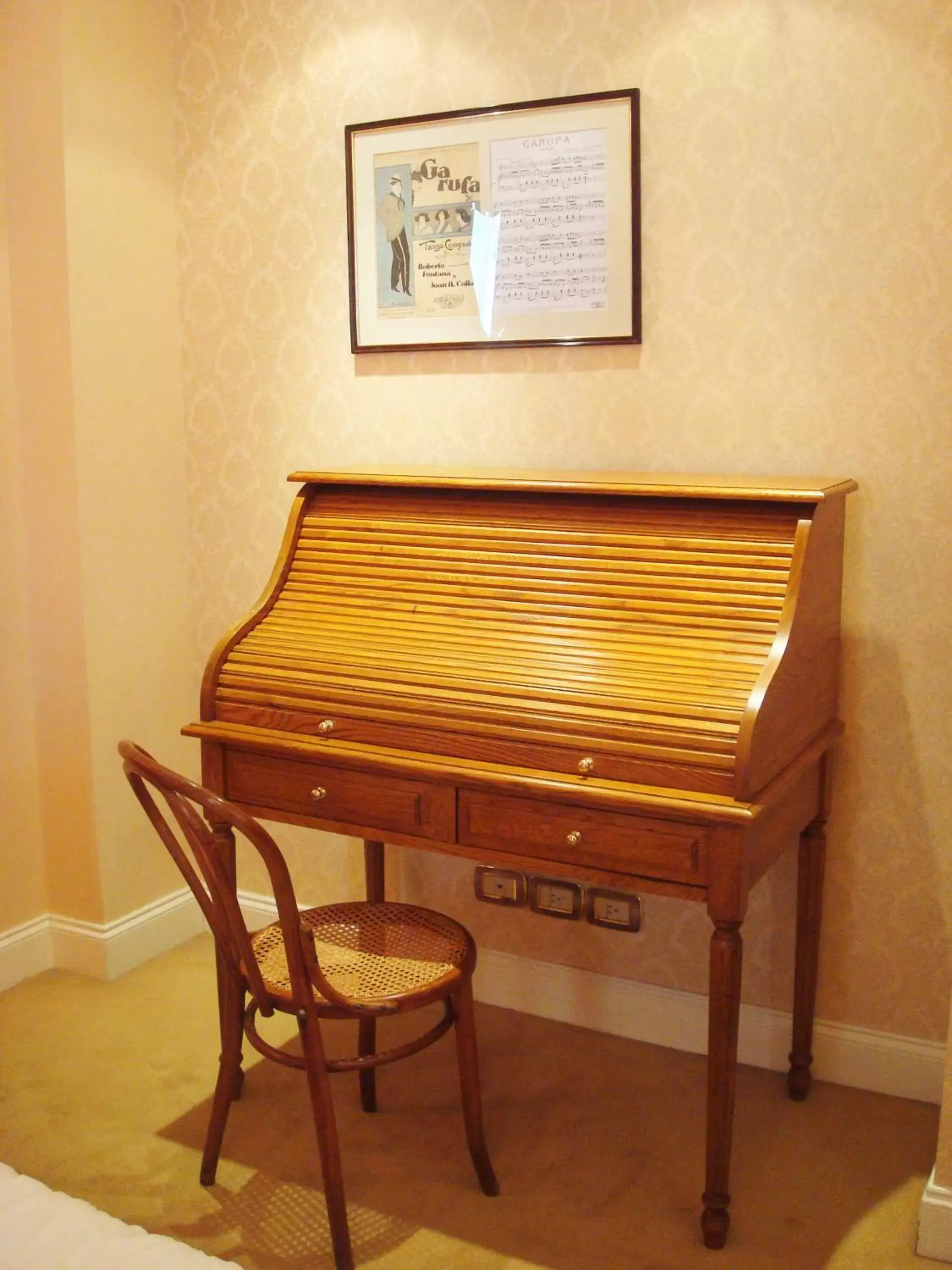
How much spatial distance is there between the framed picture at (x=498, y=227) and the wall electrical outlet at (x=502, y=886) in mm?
1158

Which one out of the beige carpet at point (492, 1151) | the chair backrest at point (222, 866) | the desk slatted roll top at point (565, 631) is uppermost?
the desk slatted roll top at point (565, 631)

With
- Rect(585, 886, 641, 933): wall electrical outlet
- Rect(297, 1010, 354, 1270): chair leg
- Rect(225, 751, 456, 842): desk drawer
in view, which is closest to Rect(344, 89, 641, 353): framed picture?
Rect(225, 751, 456, 842): desk drawer

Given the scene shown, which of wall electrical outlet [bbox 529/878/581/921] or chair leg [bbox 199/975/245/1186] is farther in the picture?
wall electrical outlet [bbox 529/878/581/921]

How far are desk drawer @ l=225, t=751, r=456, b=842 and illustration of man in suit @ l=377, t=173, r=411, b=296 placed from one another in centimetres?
118

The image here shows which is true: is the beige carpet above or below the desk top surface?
below

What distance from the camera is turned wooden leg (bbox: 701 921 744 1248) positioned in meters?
2.10

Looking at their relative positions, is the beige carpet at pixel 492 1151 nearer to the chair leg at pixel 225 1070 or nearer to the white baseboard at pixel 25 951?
the chair leg at pixel 225 1070

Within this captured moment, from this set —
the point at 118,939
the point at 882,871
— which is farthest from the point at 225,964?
the point at 882,871

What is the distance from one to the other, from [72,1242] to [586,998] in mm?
1806

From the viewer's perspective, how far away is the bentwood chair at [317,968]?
6.69 ft

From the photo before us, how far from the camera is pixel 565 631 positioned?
2.37 meters

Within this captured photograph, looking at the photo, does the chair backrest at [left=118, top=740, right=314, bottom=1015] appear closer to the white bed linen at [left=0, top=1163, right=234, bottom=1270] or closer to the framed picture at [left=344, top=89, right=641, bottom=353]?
the white bed linen at [left=0, top=1163, right=234, bottom=1270]

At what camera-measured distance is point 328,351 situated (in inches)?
122

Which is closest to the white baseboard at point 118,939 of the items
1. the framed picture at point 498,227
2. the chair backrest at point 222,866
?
the chair backrest at point 222,866
